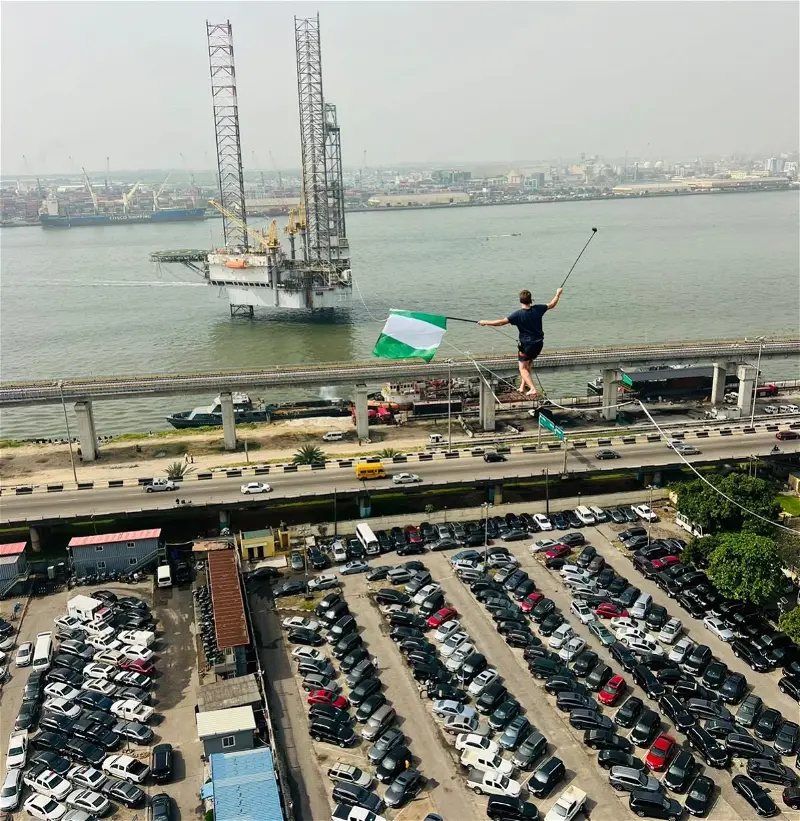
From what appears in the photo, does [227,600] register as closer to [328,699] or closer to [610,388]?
[328,699]

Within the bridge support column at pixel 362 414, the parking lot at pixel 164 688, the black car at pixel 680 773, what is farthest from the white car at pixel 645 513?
the parking lot at pixel 164 688

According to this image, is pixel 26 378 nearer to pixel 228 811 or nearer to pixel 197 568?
pixel 197 568

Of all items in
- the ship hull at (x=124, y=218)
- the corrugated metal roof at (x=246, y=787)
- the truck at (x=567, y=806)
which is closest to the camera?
the corrugated metal roof at (x=246, y=787)

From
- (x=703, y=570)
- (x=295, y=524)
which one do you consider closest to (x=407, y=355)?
(x=703, y=570)

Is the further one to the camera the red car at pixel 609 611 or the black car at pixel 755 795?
the red car at pixel 609 611

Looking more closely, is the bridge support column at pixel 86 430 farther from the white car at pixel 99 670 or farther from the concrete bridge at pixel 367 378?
the white car at pixel 99 670

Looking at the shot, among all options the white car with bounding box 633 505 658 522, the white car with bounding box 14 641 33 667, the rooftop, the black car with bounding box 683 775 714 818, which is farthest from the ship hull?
the black car with bounding box 683 775 714 818
